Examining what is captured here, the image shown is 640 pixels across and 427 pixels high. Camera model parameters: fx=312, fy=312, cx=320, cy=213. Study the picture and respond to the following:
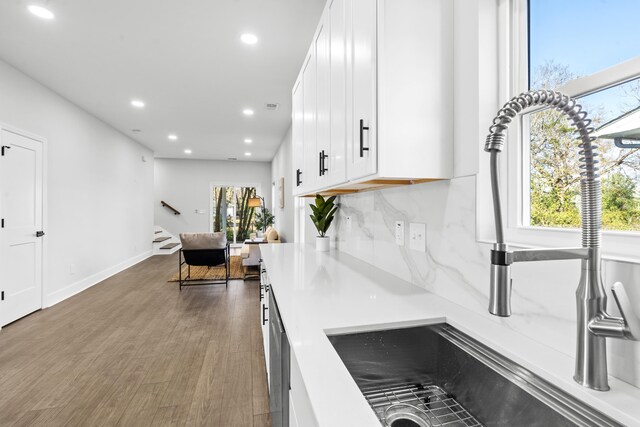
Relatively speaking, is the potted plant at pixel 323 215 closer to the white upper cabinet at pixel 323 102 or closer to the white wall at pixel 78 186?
the white upper cabinet at pixel 323 102

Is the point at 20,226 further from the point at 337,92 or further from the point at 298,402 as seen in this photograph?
the point at 298,402

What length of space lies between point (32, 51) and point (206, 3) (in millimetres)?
2051

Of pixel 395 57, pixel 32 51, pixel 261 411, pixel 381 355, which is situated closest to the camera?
pixel 381 355

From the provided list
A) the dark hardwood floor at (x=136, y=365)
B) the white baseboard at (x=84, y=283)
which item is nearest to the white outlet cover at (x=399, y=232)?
the dark hardwood floor at (x=136, y=365)

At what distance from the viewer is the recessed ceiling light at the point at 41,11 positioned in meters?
2.36

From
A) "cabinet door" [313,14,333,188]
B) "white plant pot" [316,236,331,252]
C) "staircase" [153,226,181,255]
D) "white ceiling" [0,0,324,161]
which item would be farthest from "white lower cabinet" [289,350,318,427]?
"staircase" [153,226,181,255]

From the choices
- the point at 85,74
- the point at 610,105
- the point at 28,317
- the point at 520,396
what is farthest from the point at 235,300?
the point at 610,105

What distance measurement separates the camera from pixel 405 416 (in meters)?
0.84

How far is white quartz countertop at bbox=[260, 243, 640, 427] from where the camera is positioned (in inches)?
22.7

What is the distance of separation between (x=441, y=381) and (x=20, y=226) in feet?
14.4

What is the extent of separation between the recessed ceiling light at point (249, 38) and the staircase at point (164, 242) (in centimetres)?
662

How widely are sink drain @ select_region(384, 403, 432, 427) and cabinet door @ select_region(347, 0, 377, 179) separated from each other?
0.72m

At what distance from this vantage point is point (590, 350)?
598 mm

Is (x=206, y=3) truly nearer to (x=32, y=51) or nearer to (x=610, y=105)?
(x=32, y=51)
